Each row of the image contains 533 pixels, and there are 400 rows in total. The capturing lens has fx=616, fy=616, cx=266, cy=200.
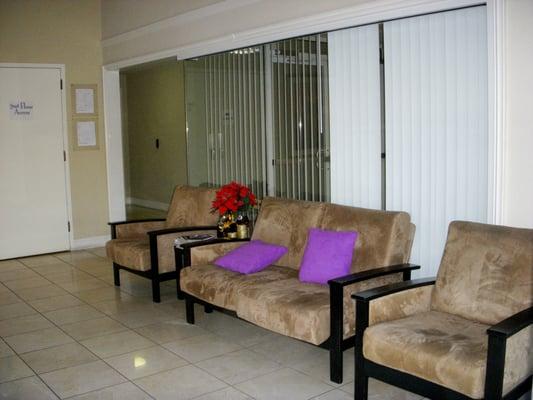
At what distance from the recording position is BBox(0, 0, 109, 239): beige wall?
6.61 m

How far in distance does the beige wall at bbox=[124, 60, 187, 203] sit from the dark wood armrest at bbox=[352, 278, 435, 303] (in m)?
6.24

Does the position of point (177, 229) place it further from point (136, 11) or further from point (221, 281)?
point (136, 11)

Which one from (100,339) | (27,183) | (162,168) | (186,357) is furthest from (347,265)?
(162,168)

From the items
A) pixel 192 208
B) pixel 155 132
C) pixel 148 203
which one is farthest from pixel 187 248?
pixel 148 203

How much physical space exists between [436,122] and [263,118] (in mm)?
1759

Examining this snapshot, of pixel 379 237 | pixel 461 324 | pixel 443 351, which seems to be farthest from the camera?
pixel 379 237

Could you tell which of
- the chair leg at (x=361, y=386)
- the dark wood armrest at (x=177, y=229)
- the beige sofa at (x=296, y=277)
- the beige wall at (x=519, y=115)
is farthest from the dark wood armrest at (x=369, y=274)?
the dark wood armrest at (x=177, y=229)

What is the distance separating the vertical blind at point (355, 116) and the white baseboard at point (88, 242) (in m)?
3.84

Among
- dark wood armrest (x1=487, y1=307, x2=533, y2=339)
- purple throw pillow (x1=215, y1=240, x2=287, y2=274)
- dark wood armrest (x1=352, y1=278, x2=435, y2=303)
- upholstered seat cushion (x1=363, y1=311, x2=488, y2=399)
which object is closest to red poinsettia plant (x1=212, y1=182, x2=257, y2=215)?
purple throw pillow (x1=215, y1=240, x2=287, y2=274)

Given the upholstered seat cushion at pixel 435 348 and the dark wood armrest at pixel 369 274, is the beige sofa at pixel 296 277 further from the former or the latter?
the upholstered seat cushion at pixel 435 348

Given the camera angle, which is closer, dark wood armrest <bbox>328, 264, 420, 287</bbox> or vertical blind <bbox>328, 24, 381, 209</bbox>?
dark wood armrest <bbox>328, 264, 420, 287</bbox>

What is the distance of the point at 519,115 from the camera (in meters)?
3.23

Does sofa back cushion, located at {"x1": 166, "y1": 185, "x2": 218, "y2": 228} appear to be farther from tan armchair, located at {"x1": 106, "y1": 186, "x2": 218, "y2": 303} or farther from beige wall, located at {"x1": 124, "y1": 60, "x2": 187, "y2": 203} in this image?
beige wall, located at {"x1": 124, "y1": 60, "x2": 187, "y2": 203}

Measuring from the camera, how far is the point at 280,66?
4.90m
